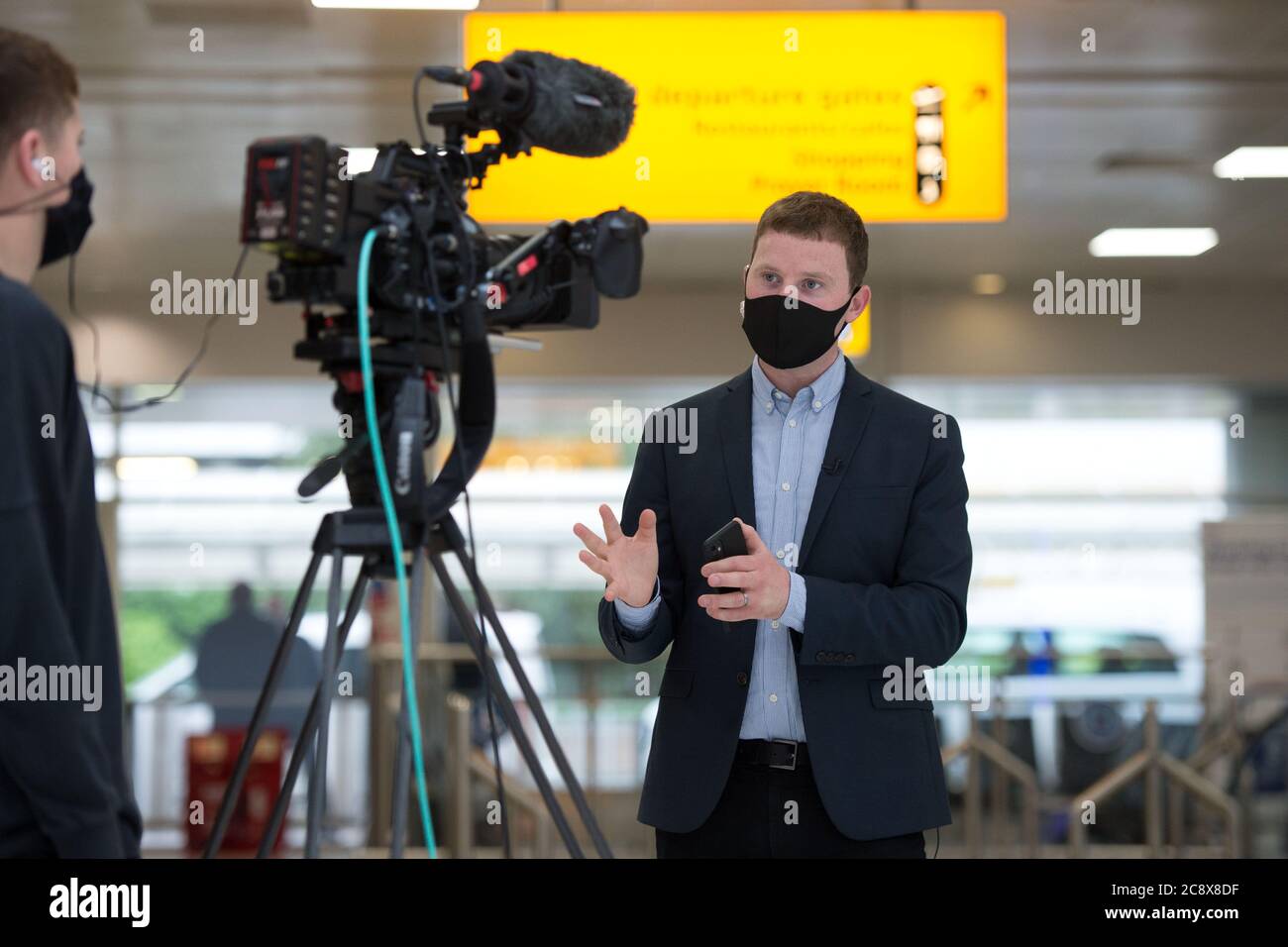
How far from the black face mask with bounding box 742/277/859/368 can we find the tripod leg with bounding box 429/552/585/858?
0.53 metres

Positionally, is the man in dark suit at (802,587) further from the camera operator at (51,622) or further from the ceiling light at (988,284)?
the ceiling light at (988,284)

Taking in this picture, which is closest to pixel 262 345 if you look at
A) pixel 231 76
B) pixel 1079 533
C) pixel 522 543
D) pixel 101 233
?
pixel 101 233

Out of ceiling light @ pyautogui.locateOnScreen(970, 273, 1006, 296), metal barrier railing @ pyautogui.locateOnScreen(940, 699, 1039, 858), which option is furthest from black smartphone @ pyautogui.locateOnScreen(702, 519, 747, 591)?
ceiling light @ pyautogui.locateOnScreen(970, 273, 1006, 296)

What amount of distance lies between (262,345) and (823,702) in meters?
6.73

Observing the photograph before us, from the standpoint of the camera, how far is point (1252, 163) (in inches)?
226

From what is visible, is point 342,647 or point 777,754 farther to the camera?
point 777,754

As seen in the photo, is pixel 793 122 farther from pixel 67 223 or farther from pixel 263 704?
pixel 263 704

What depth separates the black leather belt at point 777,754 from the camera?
1799mm

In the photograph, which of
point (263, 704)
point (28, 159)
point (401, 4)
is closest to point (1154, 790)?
point (401, 4)

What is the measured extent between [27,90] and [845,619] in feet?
3.80

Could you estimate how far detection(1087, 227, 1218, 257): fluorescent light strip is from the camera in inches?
268

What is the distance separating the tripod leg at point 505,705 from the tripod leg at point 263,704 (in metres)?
0.16

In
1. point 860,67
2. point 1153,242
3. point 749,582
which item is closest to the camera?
point 749,582

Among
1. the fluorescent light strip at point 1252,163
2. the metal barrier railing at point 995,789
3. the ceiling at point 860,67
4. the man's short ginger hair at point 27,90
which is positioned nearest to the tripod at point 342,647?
the man's short ginger hair at point 27,90
